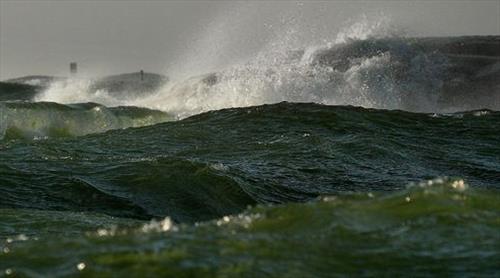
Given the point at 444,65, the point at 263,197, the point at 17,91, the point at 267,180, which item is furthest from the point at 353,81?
the point at 17,91

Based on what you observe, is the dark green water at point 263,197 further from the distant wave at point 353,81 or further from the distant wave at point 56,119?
the distant wave at point 353,81

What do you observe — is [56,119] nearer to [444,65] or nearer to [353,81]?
[353,81]

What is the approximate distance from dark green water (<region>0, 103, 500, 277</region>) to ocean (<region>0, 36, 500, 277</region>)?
1 centimetres

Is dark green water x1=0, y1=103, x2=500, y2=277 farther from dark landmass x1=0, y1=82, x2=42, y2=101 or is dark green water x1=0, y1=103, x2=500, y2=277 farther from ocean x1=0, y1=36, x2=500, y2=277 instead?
dark landmass x1=0, y1=82, x2=42, y2=101

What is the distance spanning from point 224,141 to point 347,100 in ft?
41.1

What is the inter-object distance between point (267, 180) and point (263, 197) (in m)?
0.85

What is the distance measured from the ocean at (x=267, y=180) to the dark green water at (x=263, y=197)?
0.01 meters

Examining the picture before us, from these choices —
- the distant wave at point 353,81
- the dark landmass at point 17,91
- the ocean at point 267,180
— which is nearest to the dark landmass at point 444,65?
the distant wave at point 353,81

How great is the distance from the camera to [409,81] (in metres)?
30.9

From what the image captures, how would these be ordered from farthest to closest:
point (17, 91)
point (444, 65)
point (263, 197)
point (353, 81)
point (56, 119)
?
point (17, 91)
point (444, 65)
point (353, 81)
point (56, 119)
point (263, 197)

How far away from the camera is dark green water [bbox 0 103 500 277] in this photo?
5004 millimetres

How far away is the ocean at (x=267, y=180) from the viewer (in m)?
5.05

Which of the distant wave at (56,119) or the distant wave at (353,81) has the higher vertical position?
the distant wave at (353,81)

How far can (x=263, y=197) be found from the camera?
1103 centimetres
